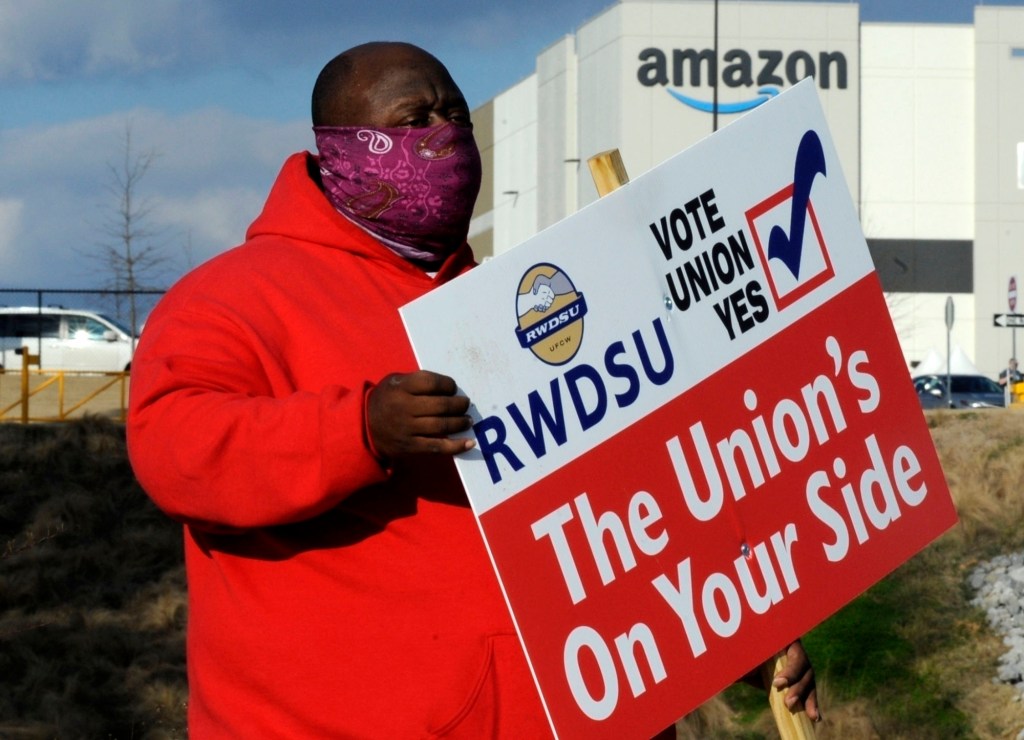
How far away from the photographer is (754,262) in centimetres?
277

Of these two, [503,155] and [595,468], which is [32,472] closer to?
[595,468]

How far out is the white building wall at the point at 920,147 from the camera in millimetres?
54844

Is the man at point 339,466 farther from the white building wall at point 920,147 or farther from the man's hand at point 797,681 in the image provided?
the white building wall at point 920,147

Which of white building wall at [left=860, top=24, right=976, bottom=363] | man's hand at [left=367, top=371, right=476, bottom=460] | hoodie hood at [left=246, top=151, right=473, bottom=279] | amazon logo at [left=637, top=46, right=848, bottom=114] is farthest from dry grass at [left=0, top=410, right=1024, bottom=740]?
amazon logo at [left=637, top=46, right=848, bottom=114]

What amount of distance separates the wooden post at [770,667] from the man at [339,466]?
269 mm

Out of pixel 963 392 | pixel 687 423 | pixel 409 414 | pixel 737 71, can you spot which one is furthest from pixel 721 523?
pixel 737 71

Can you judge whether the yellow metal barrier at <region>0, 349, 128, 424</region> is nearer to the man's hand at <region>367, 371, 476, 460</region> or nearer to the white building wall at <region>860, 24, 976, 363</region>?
the man's hand at <region>367, 371, 476, 460</region>

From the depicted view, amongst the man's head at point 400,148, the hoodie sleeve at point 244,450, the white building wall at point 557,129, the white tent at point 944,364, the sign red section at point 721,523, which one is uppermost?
the man's head at point 400,148

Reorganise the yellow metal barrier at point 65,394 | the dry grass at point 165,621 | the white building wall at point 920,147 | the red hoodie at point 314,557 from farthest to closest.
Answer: the white building wall at point 920,147 < the yellow metal barrier at point 65,394 < the dry grass at point 165,621 < the red hoodie at point 314,557

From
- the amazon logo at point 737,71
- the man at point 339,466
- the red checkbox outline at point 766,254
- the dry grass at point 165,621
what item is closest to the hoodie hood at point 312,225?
the man at point 339,466

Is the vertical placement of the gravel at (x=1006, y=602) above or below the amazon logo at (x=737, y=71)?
above

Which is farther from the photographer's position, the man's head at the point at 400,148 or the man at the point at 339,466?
the man's head at the point at 400,148

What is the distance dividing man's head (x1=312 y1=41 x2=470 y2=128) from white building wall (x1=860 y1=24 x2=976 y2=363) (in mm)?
53064

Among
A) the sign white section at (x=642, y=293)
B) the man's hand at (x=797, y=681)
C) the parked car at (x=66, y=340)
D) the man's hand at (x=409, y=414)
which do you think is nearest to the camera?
the man's hand at (x=409, y=414)
